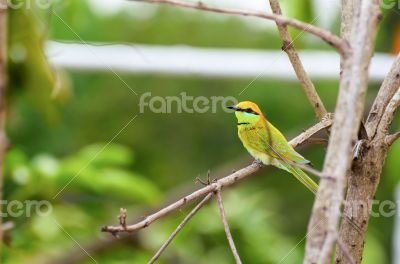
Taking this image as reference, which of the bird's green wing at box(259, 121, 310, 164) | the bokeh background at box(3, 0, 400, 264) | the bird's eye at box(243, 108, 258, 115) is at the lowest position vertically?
the bokeh background at box(3, 0, 400, 264)

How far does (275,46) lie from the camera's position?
2947 mm

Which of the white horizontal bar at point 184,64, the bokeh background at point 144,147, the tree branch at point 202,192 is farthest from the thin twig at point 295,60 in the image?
the white horizontal bar at point 184,64

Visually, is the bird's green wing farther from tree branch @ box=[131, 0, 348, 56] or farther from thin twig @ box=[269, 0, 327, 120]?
tree branch @ box=[131, 0, 348, 56]

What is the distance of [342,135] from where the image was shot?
0.28 m

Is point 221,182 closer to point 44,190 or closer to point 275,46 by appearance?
point 44,190

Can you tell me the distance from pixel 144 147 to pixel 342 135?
2415 mm

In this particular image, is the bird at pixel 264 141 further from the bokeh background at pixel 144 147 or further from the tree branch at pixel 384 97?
the bokeh background at pixel 144 147

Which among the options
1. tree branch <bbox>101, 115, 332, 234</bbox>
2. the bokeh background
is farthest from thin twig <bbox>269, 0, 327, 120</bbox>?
the bokeh background

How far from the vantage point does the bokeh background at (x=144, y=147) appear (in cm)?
100

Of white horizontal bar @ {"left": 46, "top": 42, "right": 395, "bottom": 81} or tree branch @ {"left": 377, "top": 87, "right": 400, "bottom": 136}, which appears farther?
white horizontal bar @ {"left": 46, "top": 42, "right": 395, "bottom": 81}

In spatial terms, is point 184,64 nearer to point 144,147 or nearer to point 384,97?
point 384,97

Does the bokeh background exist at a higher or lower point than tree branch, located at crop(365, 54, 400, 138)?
lower

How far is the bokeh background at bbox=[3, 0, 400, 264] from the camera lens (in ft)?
3.27

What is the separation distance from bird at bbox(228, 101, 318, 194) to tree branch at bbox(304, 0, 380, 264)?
0.15 metres
